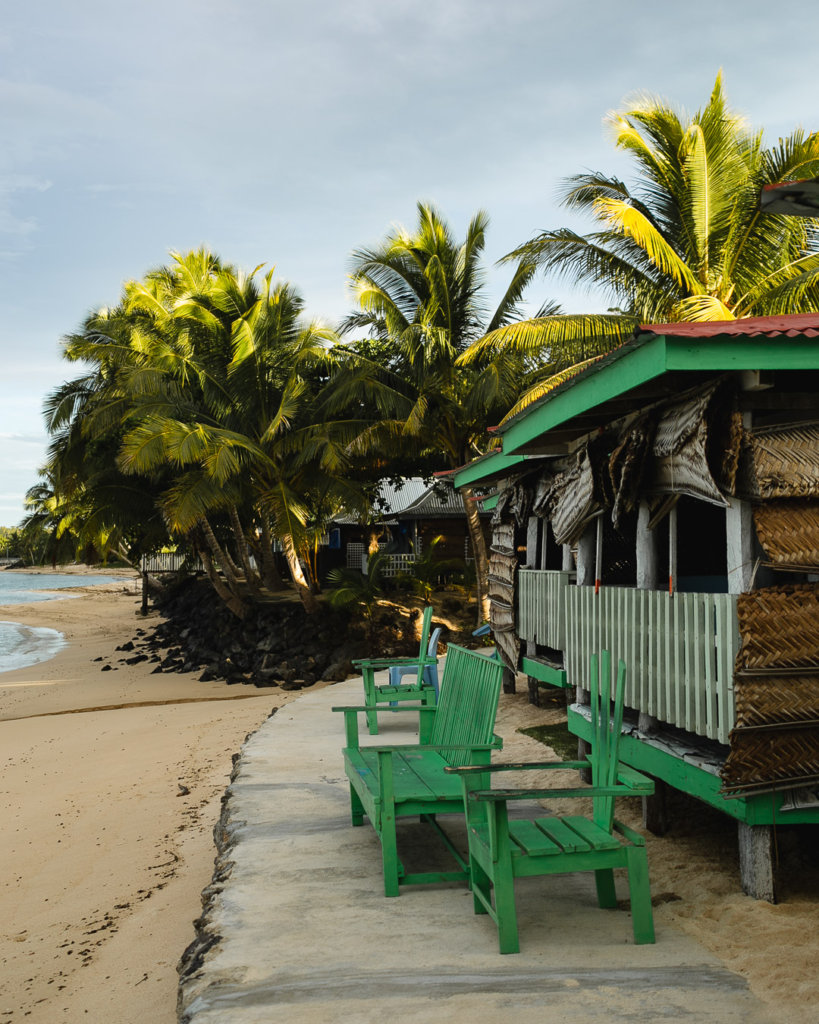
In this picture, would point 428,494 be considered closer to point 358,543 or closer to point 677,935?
point 358,543

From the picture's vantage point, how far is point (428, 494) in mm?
29719

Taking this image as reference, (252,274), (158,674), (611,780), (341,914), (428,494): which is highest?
(252,274)

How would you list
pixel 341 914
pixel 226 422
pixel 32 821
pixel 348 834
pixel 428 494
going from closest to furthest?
pixel 341 914
pixel 348 834
pixel 32 821
pixel 226 422
pixel 428 494

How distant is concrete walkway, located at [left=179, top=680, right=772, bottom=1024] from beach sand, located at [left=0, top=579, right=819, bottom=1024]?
294 mm

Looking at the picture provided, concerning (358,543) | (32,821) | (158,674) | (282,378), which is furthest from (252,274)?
(32,821)

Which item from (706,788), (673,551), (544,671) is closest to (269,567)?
(544,671)

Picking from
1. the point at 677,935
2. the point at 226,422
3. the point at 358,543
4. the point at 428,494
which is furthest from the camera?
the point at 358,543

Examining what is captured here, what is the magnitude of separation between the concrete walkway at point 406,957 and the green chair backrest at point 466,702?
28.0 inches

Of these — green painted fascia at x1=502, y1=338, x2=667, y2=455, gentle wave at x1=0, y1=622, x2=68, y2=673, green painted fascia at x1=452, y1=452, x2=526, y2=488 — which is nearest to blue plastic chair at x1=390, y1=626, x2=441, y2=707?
green painted fascia at x1=452, y1=452, x2=526, y2=488

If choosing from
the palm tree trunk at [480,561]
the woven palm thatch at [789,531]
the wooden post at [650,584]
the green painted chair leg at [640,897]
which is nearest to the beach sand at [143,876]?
the wooden post at [650,584]

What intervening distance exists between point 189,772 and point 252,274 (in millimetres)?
14784

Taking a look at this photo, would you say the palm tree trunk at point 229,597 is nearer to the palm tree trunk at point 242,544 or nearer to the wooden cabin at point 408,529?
the palm tree trunk at point 242,544

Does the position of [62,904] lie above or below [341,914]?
below

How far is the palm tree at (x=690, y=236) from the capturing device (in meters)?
13.9
